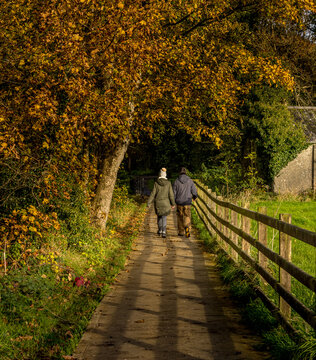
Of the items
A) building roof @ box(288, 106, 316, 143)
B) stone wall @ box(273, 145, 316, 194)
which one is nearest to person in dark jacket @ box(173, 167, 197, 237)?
stone wall @ box(273, 145, 316, 194)

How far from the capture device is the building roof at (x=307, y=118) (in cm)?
2475

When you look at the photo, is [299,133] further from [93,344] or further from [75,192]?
[93,344]

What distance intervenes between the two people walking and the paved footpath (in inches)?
144

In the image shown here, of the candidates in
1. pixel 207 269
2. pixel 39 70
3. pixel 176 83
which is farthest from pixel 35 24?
pixel 207 269

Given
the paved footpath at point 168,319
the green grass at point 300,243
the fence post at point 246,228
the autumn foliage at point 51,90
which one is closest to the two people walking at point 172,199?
the green grass at point 300,243

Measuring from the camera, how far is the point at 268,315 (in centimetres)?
559

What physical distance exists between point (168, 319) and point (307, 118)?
22056mm

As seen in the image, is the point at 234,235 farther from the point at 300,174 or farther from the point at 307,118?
the point at 307,118

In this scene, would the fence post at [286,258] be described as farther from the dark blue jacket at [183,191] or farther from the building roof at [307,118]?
the building roof at [307,118]

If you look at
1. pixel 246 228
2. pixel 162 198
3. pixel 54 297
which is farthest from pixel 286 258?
pixel 162 198

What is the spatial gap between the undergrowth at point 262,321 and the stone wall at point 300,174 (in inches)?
630

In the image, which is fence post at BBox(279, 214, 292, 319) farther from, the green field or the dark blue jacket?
the dark blue jacket

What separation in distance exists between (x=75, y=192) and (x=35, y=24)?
3.54 m

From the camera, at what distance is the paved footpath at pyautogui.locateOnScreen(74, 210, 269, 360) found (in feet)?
15.8
